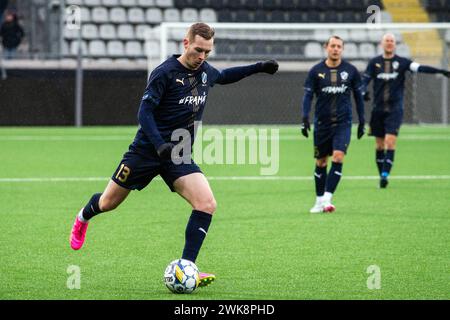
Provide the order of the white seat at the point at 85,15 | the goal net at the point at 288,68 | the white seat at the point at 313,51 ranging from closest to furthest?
the goal net at the point at 288,68, the white seat at the point at 313,51, the white seat at the point at 85,15

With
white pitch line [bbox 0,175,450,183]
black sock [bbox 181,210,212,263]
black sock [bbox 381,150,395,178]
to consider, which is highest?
black sock [bbox 181,210,212,263]

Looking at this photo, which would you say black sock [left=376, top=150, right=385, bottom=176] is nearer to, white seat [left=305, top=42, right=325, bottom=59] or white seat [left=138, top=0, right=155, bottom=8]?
white seat [left=305, top=42, right=325, bottom=59]

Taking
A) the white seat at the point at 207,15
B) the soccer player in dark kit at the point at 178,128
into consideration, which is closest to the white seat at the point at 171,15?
the white seat at the point at 207,15

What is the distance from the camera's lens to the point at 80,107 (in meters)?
28.7

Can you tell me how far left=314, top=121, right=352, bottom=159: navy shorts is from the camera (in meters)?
12.3

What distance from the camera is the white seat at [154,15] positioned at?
32688 mm

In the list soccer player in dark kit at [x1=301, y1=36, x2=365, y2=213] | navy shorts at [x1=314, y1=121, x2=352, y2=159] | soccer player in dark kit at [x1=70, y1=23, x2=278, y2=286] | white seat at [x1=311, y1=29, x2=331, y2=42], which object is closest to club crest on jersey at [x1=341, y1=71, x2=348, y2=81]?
soccer player in dark kit at [x1=301, y1=36, x2=365, y2=213]

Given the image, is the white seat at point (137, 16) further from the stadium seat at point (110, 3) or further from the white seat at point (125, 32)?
the stadium seat at point (110, 3)

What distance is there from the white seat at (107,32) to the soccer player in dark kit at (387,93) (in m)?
17.8

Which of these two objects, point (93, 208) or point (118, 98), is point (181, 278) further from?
point (118, 98)

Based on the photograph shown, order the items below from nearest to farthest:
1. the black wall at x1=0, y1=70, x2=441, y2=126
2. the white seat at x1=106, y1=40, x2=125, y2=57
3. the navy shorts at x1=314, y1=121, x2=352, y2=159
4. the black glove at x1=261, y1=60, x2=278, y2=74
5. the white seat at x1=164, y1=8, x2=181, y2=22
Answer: the black glove at x1=261, y1=60, x2=278, y2=74
the navy shorts at x1=314, y1=121, x2=352, y2=159
the black wall at x1=0, y1=70, x2=441, y2=126
the white seat at x1=106, y1=40, x2=125, y2=57
the white seat at x1=164, y1=8, x2=181, y2=22

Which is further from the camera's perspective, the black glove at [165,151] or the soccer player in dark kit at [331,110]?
the soccer player in dark kit at [331,110]

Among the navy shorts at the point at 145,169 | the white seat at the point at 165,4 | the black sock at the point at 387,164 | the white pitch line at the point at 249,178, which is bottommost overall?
the white pitch line at the point at 249,178
